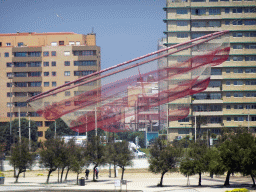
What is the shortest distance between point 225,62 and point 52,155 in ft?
230

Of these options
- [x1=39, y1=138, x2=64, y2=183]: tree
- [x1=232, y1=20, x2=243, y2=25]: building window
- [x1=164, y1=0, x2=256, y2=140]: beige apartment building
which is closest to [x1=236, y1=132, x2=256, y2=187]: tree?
[x1=39, y1=138, x2=64, y2=183]: tree

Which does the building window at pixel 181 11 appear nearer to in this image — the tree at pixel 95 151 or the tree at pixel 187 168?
the tree at pixel 95 151

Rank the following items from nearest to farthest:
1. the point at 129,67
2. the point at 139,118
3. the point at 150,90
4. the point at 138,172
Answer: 1. the point at 129,67
2. the point at 150,90
3. the point at 139,118
4. the point at 138,172

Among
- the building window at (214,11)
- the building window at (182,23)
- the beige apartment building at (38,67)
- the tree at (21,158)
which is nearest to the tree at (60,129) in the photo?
the beige apartment building at (38,67)

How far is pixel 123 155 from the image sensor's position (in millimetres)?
55719

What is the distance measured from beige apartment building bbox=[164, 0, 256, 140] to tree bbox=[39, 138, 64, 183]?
59.1m

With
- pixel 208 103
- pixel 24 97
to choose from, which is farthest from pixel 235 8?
pixel 24 97

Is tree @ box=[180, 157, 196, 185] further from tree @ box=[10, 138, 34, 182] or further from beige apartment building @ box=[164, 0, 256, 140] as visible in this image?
beige apartment building @ box=[164, 0, 256, 140]

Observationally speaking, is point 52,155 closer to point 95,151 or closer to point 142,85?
point 95,151

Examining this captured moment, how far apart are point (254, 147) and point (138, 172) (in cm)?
3103

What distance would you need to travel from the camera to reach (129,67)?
41750mm

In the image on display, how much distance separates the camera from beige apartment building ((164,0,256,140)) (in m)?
111

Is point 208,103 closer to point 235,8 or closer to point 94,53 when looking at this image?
point 235,8

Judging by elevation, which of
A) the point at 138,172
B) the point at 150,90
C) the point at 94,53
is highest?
the point at 94,53
